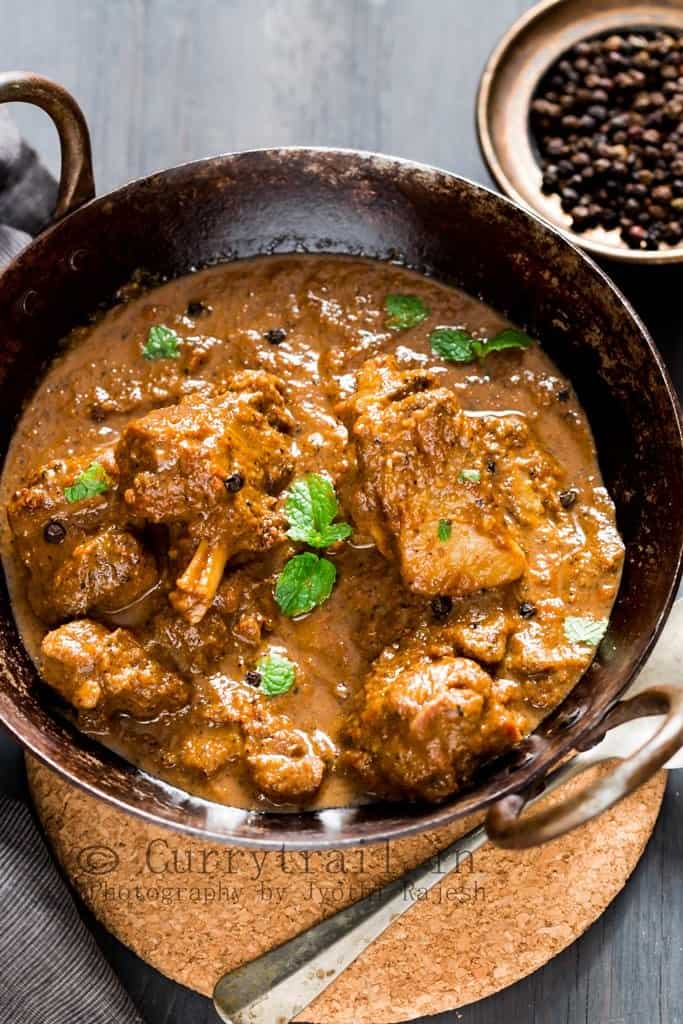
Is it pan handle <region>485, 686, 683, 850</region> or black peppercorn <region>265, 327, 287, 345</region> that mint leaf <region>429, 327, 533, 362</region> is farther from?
pan handle <region>485, 686, 683, 850</region>

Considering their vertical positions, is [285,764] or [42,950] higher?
[285,764]

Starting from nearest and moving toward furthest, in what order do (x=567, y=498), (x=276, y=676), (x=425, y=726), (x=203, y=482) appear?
(x=425, y=726)
(x=203, y=482)
(x=276, y=676)
(x=567, y=498)

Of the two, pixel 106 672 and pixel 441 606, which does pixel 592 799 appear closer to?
pixel 441 606

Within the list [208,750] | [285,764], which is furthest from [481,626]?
[208,750]

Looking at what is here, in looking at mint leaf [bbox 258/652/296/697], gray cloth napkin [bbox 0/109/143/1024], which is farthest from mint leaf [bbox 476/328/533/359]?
gray cloth napkin [bbox 0/109/143/1024]

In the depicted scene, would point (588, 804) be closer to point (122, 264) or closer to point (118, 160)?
point (122, 264)

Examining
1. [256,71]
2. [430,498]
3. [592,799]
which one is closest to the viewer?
[592,799]
